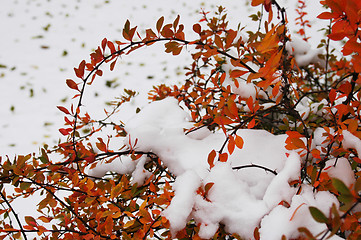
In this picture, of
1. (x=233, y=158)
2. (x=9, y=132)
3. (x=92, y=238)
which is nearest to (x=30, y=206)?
(x=9, y=132)

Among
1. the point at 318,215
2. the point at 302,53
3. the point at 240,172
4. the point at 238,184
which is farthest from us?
Result: the point at 302,53

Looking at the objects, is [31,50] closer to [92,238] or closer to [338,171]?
[92,238]

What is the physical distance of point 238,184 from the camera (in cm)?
63

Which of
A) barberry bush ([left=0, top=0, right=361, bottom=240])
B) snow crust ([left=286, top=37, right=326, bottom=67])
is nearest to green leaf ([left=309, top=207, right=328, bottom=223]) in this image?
barberry bush ([left=0, top=0, right=361, bottom=240])

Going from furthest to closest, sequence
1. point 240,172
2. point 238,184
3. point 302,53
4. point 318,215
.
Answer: point 302,53 → point 240,172 → point 238,184 → point 318,215

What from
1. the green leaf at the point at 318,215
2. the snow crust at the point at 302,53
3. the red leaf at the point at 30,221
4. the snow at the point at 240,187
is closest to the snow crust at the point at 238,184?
the snow at the point at 240,187

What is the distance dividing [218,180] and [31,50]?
3514 mm

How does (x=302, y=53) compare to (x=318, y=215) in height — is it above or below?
above

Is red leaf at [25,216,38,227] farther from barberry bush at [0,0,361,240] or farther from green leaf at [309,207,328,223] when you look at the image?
green leaf at [309,207,328,223]

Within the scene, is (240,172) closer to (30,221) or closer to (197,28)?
(197,28)

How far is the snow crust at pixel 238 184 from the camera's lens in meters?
0.50

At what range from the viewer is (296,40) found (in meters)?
1.39

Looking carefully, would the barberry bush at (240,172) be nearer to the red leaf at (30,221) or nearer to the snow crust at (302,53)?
the red leaf at (30,221)

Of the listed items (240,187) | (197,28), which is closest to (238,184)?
(240,187)
